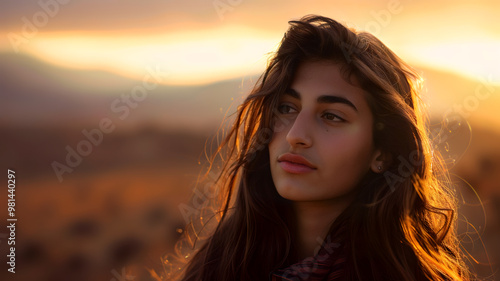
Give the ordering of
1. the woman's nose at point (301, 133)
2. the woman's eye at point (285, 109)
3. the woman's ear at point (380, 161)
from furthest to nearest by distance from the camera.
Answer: the woman's eye at point (285, 109) < the woman's ear at point (380, 161) < the woman's nose at point (301, 133)

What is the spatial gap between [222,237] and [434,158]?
4.88ft

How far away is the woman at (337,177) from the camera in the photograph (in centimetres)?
284

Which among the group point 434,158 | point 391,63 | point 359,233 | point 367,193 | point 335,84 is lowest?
point 359,233

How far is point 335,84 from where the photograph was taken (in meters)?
2.93

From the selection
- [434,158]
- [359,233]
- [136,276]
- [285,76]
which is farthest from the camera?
[136,276]

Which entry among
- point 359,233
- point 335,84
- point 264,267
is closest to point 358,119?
point 335,84

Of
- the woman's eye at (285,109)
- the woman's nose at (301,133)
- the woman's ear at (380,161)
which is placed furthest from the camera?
the woman's eye at (285,109)

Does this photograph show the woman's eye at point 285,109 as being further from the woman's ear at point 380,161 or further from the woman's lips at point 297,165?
the woman's ear at point 380,161

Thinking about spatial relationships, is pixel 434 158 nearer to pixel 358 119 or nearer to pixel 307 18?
pixel 358 119

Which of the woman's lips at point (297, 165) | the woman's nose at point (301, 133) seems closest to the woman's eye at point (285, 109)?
the woman's nose at point (301, 133)

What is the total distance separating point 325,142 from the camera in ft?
9.32

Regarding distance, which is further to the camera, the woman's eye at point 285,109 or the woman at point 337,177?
the woman's eye at point 285,109

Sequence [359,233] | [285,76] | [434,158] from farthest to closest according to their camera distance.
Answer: [434,158], [285,76], [359,233]

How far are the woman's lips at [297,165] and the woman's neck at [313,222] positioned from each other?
11.2 inches
